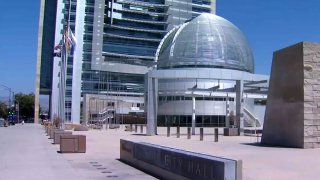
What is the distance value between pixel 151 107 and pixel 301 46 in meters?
21.6

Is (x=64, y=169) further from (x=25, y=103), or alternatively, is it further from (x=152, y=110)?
(x=25, y=103)

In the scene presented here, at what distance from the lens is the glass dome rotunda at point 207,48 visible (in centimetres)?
8881

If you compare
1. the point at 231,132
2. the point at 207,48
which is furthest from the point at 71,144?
the point at 207,48

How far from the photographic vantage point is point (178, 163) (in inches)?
413

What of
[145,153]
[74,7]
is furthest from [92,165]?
[74,7]

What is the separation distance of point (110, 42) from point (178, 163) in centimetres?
11739

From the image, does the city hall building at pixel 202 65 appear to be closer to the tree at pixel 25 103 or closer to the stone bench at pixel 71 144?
the tree at pixel 25 103

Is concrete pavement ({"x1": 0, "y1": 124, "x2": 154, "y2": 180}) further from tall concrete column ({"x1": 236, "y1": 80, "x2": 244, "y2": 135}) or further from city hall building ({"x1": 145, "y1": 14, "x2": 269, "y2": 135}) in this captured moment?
city hall building ({"x1": 145, "y1": 14, "x2": 269, "y2": 135})

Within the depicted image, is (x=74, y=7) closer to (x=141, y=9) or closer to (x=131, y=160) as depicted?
(x=141, y=9)

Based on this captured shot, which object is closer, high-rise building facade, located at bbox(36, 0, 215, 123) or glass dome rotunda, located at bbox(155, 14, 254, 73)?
glass dome rotunda, located at bbox(155, 14, 254, 73)

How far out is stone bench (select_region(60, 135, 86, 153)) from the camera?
20266 mm

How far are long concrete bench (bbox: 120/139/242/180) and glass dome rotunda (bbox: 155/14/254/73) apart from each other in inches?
2894

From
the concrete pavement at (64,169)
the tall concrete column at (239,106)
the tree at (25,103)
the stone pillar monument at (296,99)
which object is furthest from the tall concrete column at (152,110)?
the tree at (25,103)

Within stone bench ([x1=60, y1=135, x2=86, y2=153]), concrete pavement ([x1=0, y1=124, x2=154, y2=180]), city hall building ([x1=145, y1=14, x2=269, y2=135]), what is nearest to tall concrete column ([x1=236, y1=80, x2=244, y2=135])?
stone bench ([x1=60, y1=135, x2=86, y2=153])
